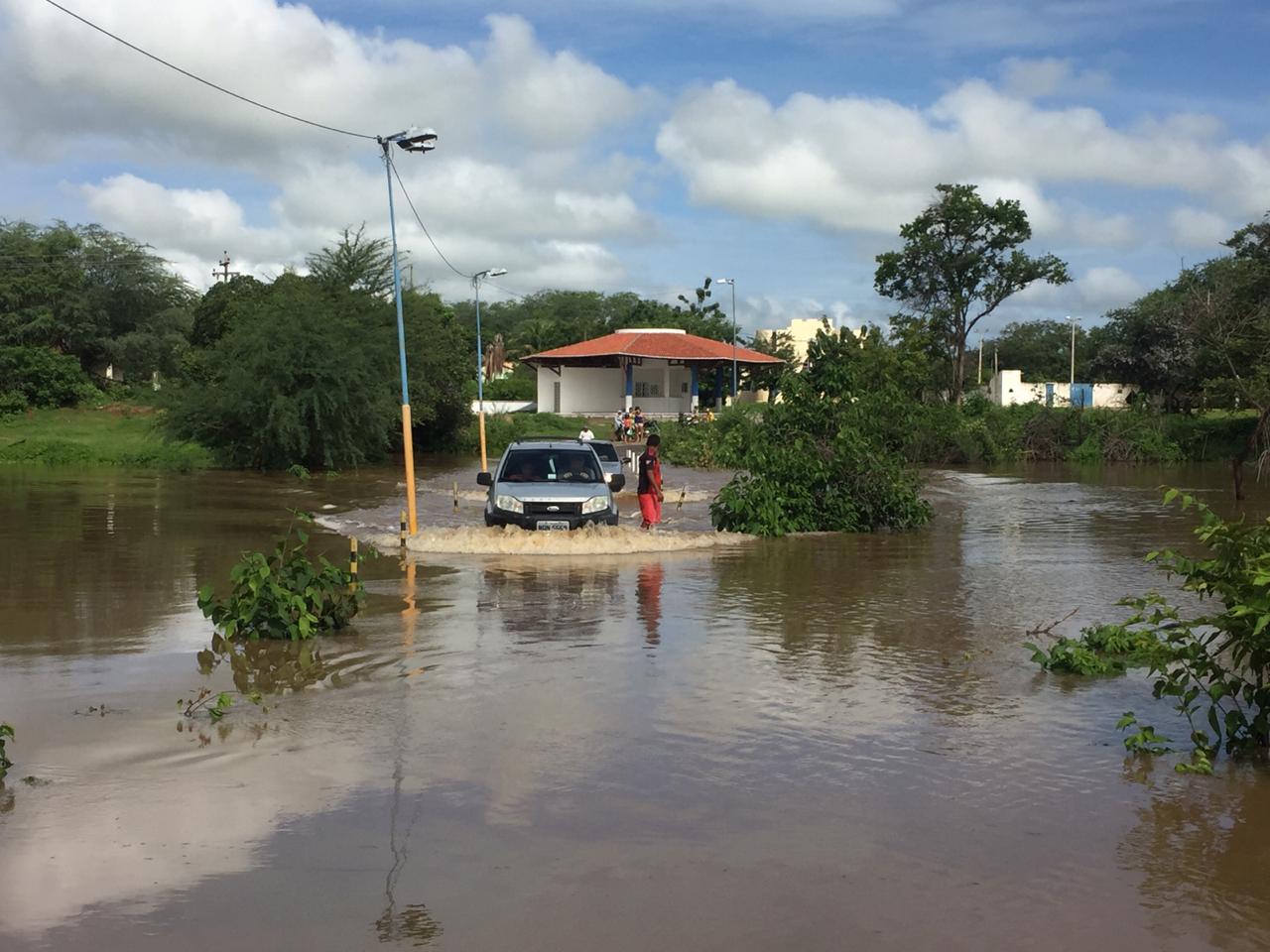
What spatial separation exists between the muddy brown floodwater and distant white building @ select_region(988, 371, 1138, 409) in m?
52.9

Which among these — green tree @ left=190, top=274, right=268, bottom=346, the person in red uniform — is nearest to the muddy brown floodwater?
the person in red uniform

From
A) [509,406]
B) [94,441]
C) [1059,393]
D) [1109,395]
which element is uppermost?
[1059,393]

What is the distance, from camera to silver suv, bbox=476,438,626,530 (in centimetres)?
1952

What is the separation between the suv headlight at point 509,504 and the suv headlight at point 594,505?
935mm

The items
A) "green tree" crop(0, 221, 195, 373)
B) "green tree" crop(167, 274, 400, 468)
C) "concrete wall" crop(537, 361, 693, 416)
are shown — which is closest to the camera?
"green tree" crop(167, 274, 400, 468)

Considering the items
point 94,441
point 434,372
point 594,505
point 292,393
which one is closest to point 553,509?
point 594,505

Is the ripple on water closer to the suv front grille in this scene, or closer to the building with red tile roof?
the suv front grille

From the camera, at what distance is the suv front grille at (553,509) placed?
19516 millimetres

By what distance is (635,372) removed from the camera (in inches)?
2712

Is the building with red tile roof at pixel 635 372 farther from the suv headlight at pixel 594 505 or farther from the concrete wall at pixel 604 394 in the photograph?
the suv headlight at pixel 594 505

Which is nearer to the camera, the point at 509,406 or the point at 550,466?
the point at 550,466

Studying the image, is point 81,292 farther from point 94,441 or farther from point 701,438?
point 701,438

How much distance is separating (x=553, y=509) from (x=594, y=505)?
0.63 m

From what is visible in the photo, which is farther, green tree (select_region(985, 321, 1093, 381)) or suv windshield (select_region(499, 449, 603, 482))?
green tree (select_region(985, 321, 1093, 381))
